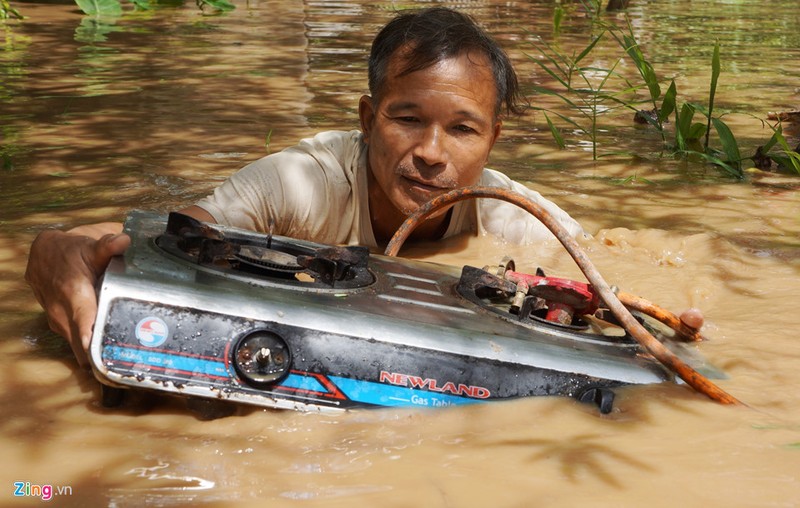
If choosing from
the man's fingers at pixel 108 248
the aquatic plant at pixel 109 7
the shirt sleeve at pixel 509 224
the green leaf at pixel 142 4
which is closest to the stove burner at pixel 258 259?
the man's fingers at pixel 108 248

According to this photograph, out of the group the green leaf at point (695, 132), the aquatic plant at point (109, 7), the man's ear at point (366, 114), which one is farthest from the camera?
the aquatic plant at point (109, 7)

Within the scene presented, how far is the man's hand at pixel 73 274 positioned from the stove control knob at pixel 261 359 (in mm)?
337

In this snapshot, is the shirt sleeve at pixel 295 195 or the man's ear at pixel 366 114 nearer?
the shirt sleeve at pixel 295 195

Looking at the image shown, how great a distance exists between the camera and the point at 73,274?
2033 mm

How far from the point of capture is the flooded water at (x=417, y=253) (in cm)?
167

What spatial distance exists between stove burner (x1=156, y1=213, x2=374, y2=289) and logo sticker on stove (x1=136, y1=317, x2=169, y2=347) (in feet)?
0.72

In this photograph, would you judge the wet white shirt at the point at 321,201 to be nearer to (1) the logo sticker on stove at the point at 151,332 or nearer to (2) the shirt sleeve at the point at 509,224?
(2) the shirt sleeve at the point at 509,224

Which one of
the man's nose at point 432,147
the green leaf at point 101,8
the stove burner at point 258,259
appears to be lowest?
the stove burner at point 258,259

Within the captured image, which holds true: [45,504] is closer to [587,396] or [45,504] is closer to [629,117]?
[587,396]

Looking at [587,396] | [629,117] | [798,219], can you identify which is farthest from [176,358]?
[629,117]

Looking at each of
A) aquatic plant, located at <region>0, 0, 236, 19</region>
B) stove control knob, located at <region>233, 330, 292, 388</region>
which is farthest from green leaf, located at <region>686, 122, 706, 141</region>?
aquatic plant, located at <region>0, 0, 236, 19</region>

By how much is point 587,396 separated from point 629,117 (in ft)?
12.5

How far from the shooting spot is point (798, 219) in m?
3.59

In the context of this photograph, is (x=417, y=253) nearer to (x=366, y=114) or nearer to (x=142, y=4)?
(x=366, y=114)
